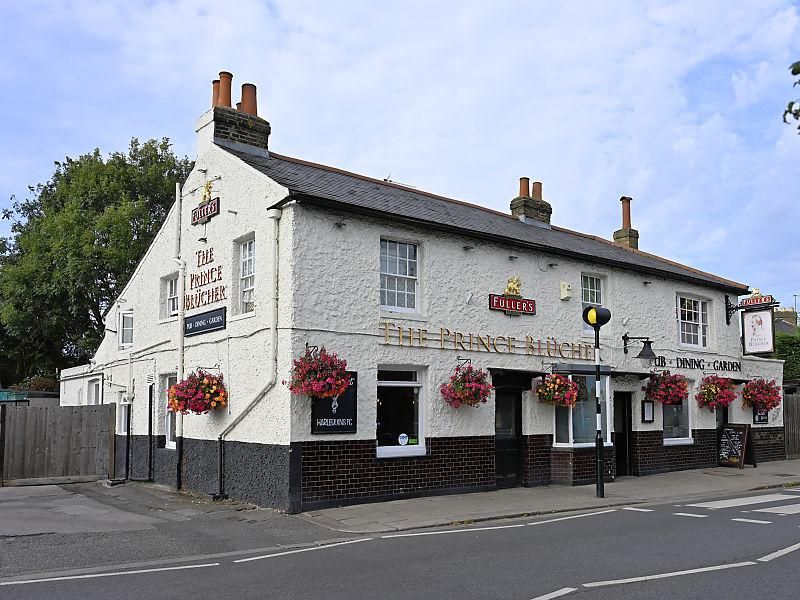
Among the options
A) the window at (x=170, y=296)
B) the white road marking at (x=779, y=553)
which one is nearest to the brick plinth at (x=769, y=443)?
the white road marking at (x=779, y=553)

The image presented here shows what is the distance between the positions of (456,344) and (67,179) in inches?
1028

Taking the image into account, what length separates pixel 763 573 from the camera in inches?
316

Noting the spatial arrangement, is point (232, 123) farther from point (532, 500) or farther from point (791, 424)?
point (791, 424)

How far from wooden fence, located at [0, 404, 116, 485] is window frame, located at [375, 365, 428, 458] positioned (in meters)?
9.10

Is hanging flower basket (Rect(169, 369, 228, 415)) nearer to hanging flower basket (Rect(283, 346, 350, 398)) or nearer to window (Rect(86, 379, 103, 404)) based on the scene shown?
hanging flower basket (Rect(283, 346, 350, 398))

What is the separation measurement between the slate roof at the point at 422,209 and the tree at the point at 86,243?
606 inches

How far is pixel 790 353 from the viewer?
1479 inches

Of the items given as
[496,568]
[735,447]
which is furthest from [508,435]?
[496,568]

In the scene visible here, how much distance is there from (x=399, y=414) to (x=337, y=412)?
1700 mm

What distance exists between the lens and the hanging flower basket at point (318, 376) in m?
12.7

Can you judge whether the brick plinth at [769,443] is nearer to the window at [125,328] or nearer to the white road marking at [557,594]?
the white road marking at [557,594]

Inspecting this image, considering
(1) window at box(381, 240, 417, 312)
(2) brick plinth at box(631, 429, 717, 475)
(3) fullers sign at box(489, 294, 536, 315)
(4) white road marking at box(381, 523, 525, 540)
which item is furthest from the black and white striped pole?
(2) brick plinth at box(631, 429, 717, 475)

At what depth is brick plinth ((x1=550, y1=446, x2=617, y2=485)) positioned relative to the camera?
16.8 metres

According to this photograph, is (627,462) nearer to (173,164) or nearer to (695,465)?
(695,465)
